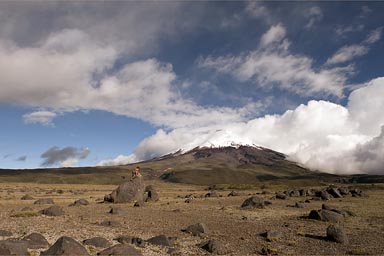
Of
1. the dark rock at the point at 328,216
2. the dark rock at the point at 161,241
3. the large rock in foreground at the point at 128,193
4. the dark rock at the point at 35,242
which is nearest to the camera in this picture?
the dark rock at the point at 35,242

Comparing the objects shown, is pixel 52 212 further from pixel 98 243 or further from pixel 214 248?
pixel 214 248

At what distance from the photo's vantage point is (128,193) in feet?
226

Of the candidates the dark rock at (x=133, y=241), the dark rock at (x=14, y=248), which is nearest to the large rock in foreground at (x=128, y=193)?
the dark rock at (x=133, y=241)

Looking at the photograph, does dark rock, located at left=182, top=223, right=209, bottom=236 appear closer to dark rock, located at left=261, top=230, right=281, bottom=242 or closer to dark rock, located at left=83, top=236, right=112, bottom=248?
dark rock, located at left=261, top=230, right=281, bottom=242

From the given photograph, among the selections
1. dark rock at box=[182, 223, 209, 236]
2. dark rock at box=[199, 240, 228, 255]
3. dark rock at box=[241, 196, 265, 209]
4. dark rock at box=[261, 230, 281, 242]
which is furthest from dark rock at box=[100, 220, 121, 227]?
dark rock at box=[241, 196, 265, 209]

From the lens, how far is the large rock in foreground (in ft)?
224

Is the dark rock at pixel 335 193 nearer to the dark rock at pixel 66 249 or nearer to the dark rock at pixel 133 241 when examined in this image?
the dark rock at pixel 133 241

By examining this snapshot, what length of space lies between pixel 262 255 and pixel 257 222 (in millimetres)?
17071

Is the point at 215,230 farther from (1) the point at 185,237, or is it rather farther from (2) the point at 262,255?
(2) the point at 262,255

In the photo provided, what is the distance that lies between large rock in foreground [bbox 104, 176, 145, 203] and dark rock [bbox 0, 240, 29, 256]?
157 feet

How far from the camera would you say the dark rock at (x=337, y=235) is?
90.3 ft

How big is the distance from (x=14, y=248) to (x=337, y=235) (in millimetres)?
22423

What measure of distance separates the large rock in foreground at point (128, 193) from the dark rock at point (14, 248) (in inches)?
1884


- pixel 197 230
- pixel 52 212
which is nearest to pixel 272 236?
pixel 197 230
